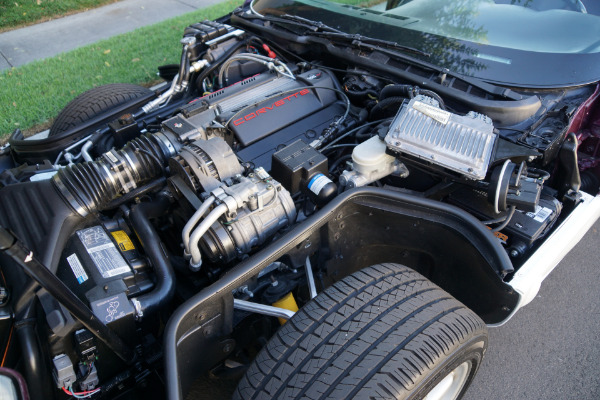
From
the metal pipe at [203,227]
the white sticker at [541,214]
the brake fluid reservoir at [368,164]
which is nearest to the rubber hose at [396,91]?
the brake fluid reservoir at [368,164]

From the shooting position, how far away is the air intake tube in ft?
A: 6.37

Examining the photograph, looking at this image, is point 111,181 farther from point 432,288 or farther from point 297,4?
point 297,4

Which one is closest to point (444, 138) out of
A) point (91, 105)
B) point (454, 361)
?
point (454, 361)

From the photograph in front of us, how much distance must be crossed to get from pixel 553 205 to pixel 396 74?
1.07 metres

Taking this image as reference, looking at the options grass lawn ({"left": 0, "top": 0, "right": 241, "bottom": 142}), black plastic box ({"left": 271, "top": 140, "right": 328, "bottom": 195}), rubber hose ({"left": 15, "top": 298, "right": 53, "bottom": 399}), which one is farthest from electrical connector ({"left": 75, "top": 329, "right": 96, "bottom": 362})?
grass lawn ({"left": 0, "top": 0, "right": 241, "bottom": 142})

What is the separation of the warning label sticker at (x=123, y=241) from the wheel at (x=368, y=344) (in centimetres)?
77

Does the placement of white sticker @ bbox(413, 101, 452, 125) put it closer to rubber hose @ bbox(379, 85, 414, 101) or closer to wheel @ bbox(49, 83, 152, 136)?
rubber hose @ bbox(379, 85, 414, 101)

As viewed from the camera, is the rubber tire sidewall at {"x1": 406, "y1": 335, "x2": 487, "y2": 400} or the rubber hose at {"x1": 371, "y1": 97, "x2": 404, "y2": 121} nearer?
the rubber tire sidewall at {"x1": 406, "y1": 335, "x2": 487, "y2": 400}

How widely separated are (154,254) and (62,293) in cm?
56

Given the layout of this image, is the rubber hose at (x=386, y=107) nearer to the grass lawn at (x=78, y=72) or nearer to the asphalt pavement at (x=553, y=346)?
the asphalt pavement at (x=553, y=346)

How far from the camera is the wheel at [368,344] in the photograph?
Answer: 4.55 feet

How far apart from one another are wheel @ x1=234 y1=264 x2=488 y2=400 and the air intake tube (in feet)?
3.40

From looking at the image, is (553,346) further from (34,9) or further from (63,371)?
(34,9)

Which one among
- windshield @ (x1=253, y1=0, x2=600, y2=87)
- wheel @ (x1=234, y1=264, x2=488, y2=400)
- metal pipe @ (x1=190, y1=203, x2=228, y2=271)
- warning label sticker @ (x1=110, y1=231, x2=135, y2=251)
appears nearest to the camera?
wheel @ (x1=234, y1=264, x2=488, y2=400)
